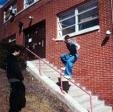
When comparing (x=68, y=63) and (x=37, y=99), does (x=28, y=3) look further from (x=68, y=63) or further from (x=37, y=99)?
(x=37, y=99)

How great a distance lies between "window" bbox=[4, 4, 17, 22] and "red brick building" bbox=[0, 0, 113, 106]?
0.92 m

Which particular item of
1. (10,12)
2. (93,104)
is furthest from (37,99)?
(10,12)

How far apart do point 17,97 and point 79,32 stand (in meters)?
4.68

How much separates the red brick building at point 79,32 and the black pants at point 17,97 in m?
2.95

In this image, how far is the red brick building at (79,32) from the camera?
1391 centimetres

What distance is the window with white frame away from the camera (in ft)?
50.0

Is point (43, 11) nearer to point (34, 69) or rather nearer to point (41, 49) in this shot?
point (41, 49)

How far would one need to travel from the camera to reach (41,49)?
1933 centimetres

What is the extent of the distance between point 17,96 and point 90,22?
4.99 m

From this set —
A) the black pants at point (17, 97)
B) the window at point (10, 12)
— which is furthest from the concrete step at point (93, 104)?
the window at point (10, 12)

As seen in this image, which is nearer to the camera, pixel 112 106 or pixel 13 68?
pixel 13 68

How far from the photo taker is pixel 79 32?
15.7 m

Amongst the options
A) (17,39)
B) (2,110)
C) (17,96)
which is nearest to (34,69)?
(17,96)

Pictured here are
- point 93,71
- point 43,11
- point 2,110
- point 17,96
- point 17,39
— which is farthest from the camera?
point 17,39
